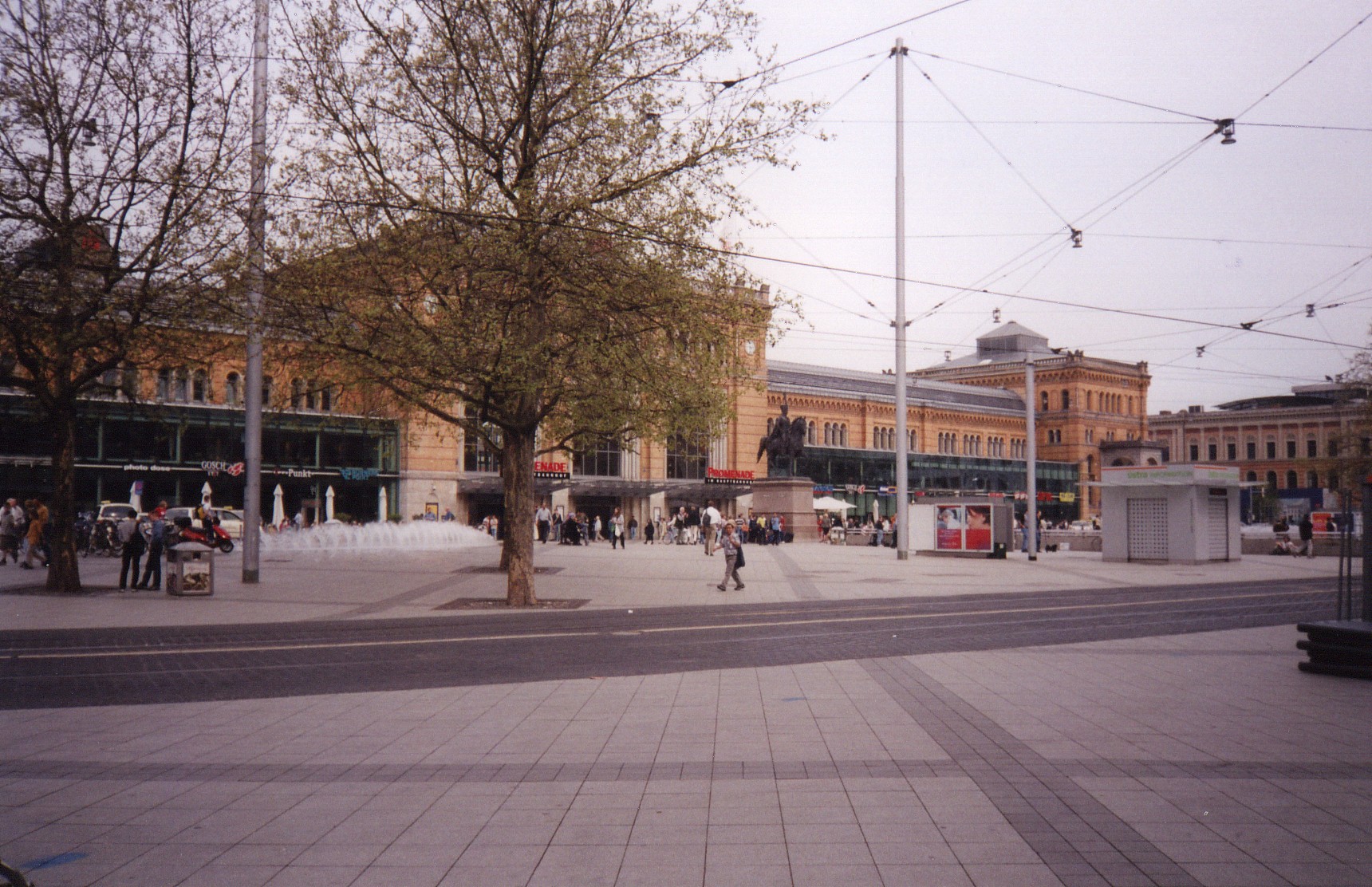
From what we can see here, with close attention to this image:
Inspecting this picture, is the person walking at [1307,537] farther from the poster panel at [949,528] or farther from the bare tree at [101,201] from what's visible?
the bare tree at [101,201]

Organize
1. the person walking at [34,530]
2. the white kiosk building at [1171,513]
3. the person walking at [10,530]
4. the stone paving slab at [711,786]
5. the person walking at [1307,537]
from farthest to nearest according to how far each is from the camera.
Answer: the person walking at [1307,537] → the white kiosk building at [1171,513] → the person walking at [10,530] → the person walking at [34,530] → the stone paving slab at [711,786]

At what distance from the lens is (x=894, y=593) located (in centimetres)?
2422

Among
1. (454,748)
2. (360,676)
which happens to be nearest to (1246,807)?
(454,748)

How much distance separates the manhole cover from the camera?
20.4 meters

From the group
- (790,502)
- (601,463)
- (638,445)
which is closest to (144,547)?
(790,502)

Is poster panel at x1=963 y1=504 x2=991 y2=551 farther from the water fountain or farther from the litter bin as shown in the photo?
the litter bin

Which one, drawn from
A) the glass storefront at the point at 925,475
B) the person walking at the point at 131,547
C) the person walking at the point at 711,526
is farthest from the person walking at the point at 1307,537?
the person walking at the point at 131,547

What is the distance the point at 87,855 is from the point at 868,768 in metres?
4.41

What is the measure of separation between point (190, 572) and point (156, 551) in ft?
7.95

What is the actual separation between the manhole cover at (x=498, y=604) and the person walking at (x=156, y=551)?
7016mm

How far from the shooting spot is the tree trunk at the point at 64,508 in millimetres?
21641

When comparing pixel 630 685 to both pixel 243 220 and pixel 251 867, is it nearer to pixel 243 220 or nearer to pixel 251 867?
pixel 251 867

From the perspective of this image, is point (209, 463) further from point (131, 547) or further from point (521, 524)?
point (521, 524)

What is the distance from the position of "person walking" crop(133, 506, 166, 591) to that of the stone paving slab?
1558 cm
